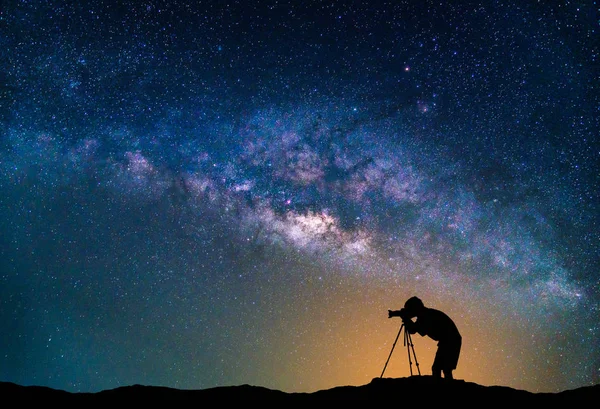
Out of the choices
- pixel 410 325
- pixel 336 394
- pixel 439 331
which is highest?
pixel 410 325

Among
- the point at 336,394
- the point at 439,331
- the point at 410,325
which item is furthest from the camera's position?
the point at 410,325

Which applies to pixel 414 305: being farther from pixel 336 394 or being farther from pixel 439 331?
pixel 336 394

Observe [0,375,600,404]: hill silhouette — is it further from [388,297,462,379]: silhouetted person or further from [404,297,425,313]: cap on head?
[404,297,425,313]: cap on head

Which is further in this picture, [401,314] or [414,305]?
[401,314]

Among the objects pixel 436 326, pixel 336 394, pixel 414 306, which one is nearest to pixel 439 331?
pixel 436 326

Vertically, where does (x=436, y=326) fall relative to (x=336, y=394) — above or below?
above

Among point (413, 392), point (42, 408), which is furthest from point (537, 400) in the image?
point (42, 408)

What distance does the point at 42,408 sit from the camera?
498 centimetres

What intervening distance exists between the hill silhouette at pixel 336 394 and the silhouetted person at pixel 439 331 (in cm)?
45

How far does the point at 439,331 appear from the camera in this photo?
6297 millimetres

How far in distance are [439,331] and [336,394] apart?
196cm

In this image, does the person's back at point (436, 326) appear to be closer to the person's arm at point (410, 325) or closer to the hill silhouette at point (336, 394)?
the person's arm at point (410, 325)

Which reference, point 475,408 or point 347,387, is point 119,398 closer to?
point 347,387

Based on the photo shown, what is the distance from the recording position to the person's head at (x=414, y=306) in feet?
21.4
